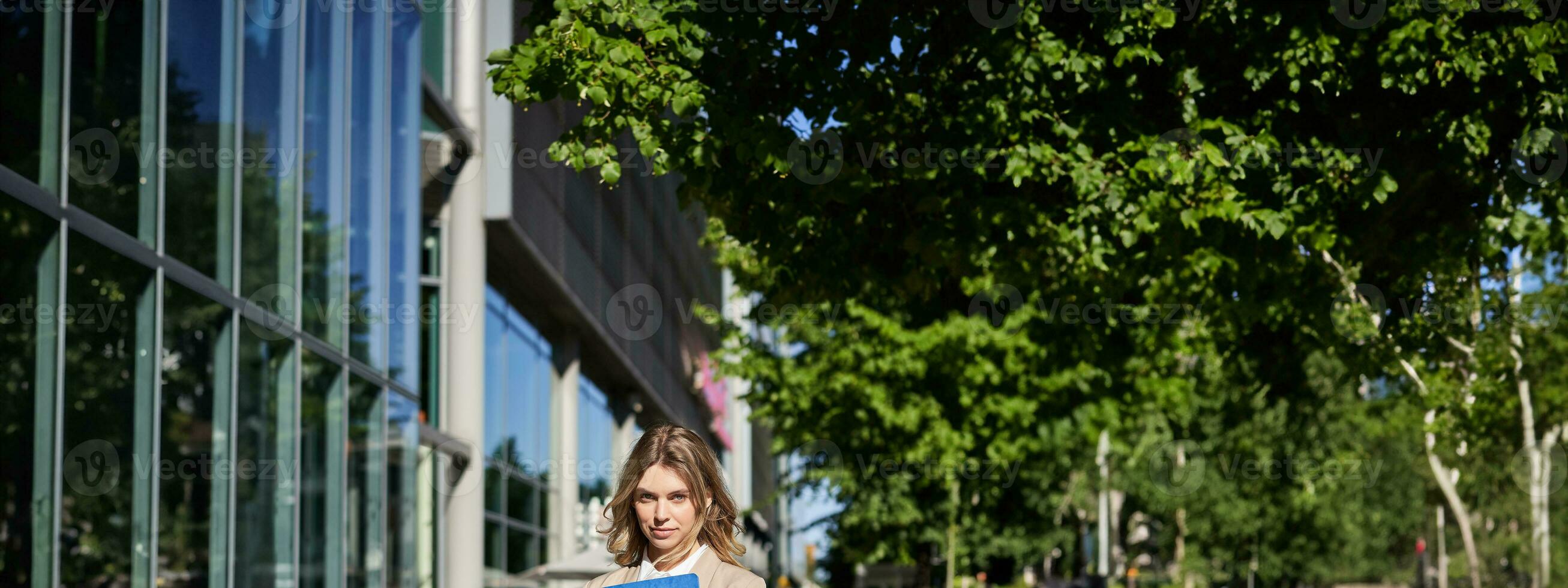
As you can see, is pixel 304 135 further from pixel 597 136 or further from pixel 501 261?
pixel 501 261

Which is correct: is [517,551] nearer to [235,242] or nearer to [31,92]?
[235,242]

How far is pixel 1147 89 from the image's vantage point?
9086 mm

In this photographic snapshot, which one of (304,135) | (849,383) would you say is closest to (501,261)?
(849,383)

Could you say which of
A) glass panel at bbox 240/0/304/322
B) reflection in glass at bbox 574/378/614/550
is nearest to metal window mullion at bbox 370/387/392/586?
glass panel at bbox 240/0/304/322

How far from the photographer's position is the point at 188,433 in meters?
9.79

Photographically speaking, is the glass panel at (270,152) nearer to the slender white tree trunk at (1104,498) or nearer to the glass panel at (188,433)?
the glass panel at (188,433)

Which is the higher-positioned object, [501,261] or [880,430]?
[501,261]

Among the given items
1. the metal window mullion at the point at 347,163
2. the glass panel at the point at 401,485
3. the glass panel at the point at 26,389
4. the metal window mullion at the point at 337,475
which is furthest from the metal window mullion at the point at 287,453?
the glass panel at the point at 26,389

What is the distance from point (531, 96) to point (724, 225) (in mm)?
1676

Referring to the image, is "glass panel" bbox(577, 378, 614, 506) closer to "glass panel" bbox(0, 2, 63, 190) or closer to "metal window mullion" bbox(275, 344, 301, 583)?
"metal window mullion" bbox(275, 344, 301, 583)

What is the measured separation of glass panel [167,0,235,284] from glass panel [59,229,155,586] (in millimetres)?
733

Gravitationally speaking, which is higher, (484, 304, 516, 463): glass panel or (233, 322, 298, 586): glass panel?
(484, 304, 516, 463): glass panel

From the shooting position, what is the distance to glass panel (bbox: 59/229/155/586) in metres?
7.96

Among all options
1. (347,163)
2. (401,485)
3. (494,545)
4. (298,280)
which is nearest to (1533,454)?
(494,545)
